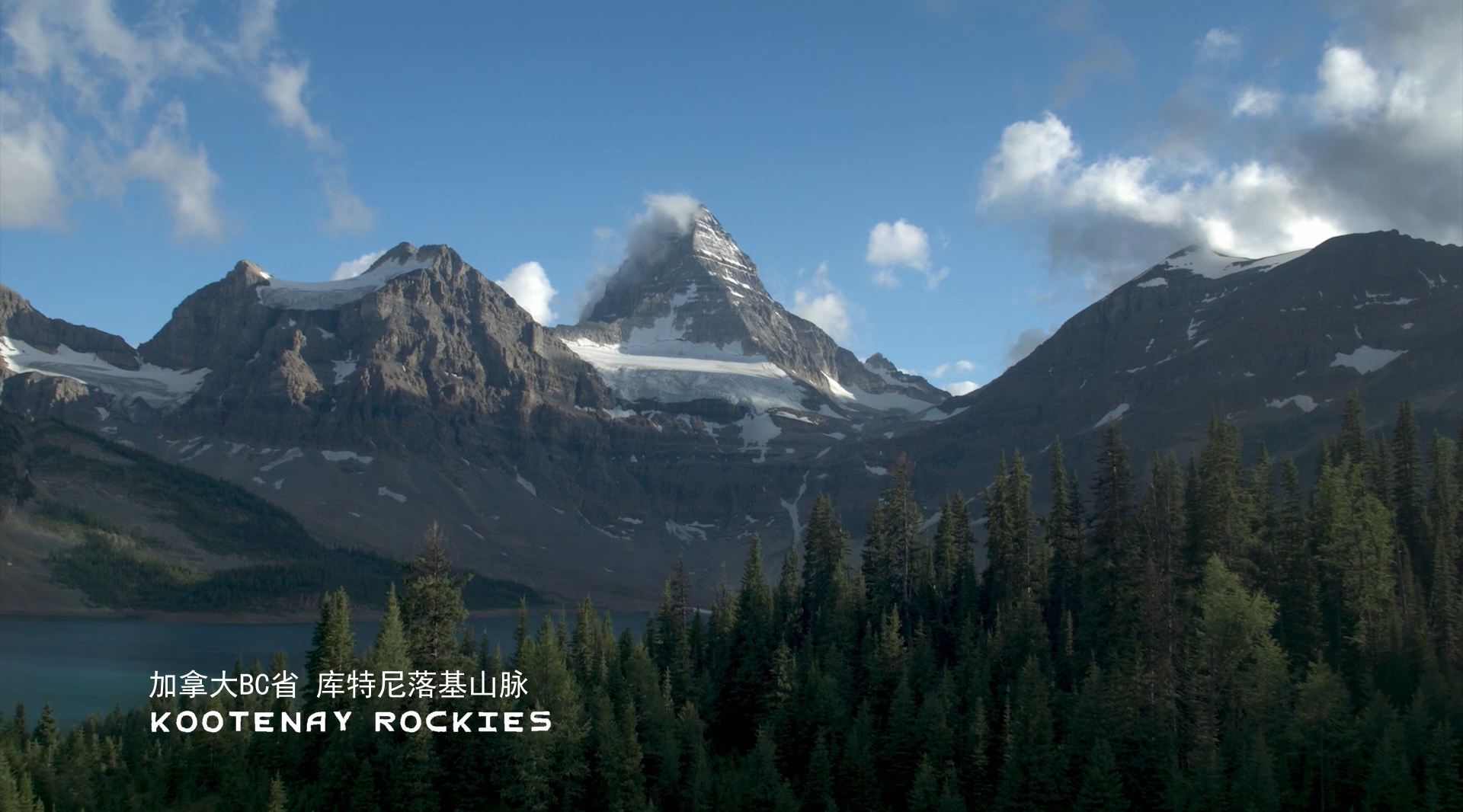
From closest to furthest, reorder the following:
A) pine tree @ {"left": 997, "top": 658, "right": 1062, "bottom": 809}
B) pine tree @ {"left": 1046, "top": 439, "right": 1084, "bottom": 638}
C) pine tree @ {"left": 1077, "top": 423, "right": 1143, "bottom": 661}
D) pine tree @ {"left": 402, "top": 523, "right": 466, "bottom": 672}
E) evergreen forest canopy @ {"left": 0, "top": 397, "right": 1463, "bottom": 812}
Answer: pine tree @ {"left": 997, "top": 658, "right": 1062, "bottom": 809} < evergreen forest canopy @ {"left": 0, "top": 397, "right": 1463, "bottom": 812} < pine tree @ {"left": 402, "top": 523, "right": 466, "bottom": 672} < pine tree @ {"left": 1077, "top": 423, "right": 1143, "bottom": 661} < pine tree @ {"left": 1046, "top": 439, "right": 1084, "bottom": 638}

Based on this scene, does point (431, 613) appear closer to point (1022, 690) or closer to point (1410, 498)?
point (1022, 690)

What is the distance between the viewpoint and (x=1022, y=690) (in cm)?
6975

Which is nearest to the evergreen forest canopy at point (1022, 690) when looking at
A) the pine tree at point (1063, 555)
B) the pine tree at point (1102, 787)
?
the pine tree at point (1102, 787)

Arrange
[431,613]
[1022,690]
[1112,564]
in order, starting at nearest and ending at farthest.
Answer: [431,613]
[1022,690]
[1112,564]

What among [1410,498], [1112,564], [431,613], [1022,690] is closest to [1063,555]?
[1112,564]

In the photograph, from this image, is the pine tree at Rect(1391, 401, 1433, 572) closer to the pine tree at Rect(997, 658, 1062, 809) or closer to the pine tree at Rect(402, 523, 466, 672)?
the pine tree at Rect(997, 658, 1062, 809)

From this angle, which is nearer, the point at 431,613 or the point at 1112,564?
the point at 431,613

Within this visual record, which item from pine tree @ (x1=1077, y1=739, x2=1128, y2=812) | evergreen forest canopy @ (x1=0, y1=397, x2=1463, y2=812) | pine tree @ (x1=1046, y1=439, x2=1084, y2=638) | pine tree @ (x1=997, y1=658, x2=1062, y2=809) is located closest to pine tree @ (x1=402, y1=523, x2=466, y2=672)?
evergreen forest canopy @ (x1=0, y1=397, x2=1463, y2=812)

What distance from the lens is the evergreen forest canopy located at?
64.5 metres

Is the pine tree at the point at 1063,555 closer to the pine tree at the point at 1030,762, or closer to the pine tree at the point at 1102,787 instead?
the pine tree at the point at 1030,762

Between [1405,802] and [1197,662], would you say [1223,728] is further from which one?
[1405,802]

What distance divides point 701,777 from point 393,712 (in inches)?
647

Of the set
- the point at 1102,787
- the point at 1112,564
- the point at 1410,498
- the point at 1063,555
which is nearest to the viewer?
the point at 1102,787

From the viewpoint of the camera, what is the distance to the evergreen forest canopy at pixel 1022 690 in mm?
64500
